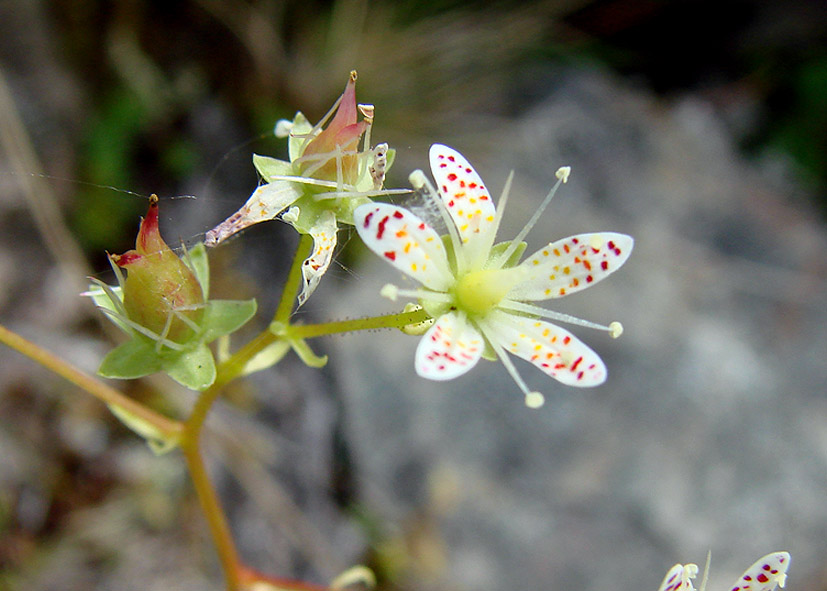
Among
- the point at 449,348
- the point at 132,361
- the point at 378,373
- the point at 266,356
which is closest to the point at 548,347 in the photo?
the point at 449,348

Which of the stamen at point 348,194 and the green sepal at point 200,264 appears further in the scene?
the green sepal at point 200,264

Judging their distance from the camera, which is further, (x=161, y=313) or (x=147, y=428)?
(x=147, y=428)

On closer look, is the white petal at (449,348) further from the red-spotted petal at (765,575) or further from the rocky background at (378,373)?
the rocky background at (378,373)

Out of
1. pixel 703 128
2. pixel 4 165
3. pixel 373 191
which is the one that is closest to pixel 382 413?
pixel 4 165

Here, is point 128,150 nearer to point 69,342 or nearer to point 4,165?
point 4,165

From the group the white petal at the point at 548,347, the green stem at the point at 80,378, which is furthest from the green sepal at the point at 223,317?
the white petal at the point at 548,347

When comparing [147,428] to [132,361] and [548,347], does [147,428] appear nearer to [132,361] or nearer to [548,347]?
[132,361]
